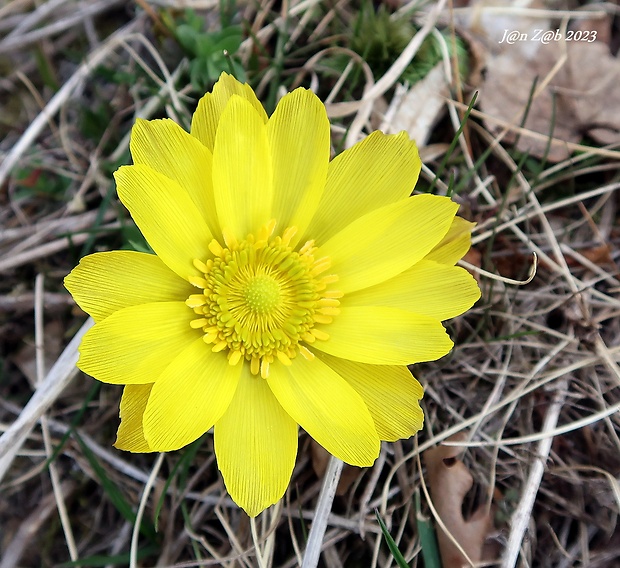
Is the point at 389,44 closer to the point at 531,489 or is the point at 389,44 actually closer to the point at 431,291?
the point at 431,291

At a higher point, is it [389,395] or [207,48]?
[207,48]

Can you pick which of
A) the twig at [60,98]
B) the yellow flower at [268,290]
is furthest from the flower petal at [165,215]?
the twig at [60,98]

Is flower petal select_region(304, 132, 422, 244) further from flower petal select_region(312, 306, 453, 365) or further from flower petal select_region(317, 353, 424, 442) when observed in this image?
flower petal select_region(317, 353, 424, 442)

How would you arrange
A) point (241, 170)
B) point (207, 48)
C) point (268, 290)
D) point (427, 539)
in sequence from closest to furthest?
point (241, 170) → point (268, 290) → point (427, 539) → point (207, 48)

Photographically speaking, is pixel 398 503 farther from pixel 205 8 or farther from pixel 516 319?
pixel 205 8

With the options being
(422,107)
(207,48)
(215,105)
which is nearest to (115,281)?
(215,105)
